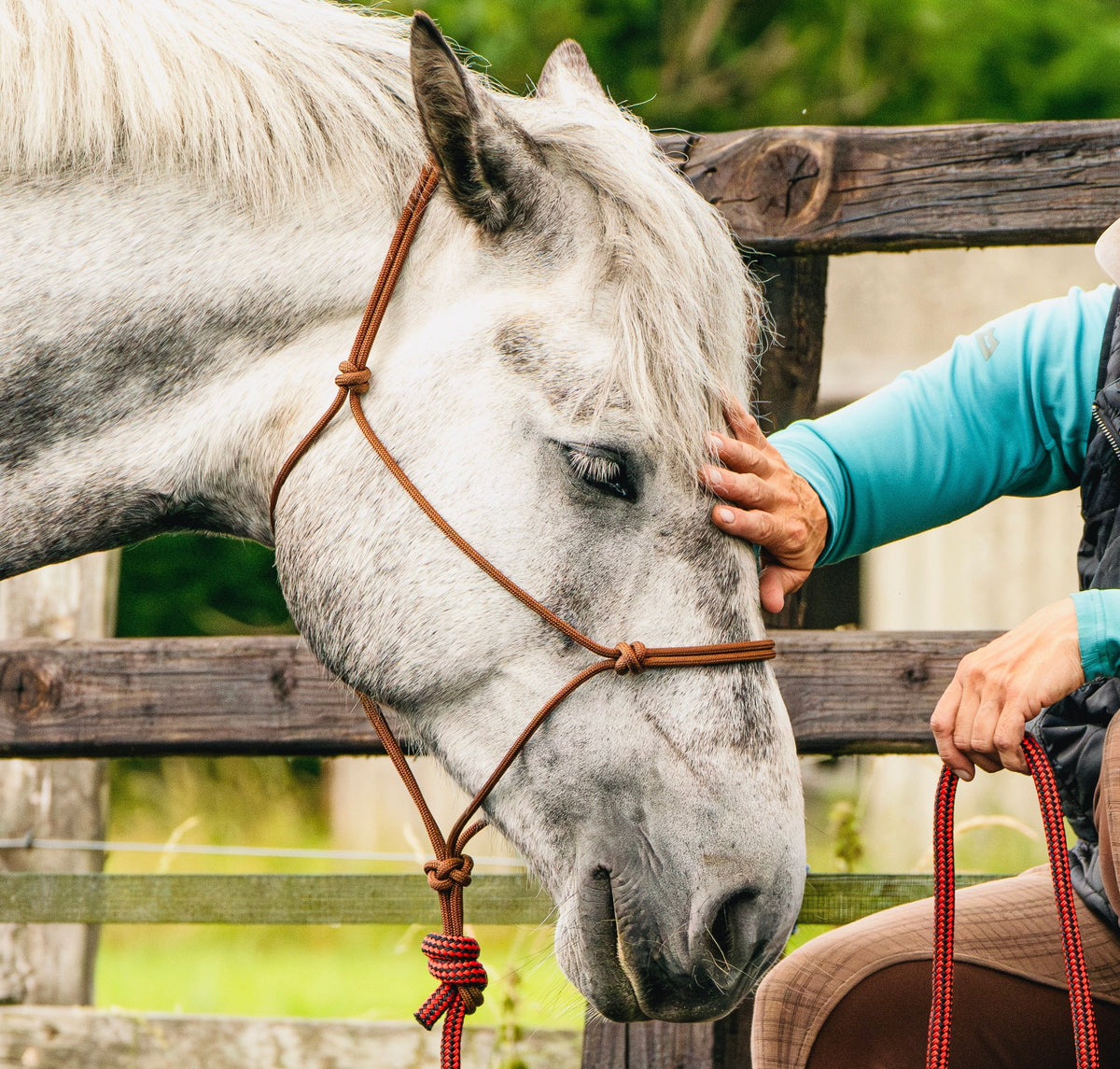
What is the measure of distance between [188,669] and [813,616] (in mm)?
1294

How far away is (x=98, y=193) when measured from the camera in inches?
58.7

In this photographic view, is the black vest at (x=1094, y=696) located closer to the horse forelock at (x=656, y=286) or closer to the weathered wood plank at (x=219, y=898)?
the horse forelock at (x=656, y=286)

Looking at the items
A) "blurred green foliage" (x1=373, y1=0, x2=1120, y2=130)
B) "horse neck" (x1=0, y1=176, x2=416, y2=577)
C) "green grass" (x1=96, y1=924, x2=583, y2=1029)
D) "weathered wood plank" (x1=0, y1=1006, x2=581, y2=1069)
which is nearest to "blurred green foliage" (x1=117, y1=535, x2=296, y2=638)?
"green grass" (x1=96, y1=924, x2=583, y2=1029)

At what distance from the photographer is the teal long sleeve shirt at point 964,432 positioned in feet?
5.11

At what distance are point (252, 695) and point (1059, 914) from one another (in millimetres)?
1528

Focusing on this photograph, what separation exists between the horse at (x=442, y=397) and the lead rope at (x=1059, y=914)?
0.56 ft

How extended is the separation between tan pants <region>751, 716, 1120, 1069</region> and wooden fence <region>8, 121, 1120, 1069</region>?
0.61 meters

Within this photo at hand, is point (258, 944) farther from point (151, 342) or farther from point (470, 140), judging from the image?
point (470, 140)

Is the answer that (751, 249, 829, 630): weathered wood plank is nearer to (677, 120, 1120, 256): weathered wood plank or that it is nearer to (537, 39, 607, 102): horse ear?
(677, 120, 1120, 256): weathered wood plank

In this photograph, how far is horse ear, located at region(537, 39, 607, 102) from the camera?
162cm

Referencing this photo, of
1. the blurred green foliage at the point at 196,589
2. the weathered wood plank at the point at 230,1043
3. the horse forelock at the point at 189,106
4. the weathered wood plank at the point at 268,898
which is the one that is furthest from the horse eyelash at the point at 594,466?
the blurred green foliage at the point at 196,589

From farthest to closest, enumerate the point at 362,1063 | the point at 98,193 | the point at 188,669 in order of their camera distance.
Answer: the point at 362,1063 < the point at 188,669 < the point at 98,193

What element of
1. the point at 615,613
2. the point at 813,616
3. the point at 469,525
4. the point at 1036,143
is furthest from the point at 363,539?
the point at 1036,143

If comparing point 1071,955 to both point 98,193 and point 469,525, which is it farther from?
point 98,193
